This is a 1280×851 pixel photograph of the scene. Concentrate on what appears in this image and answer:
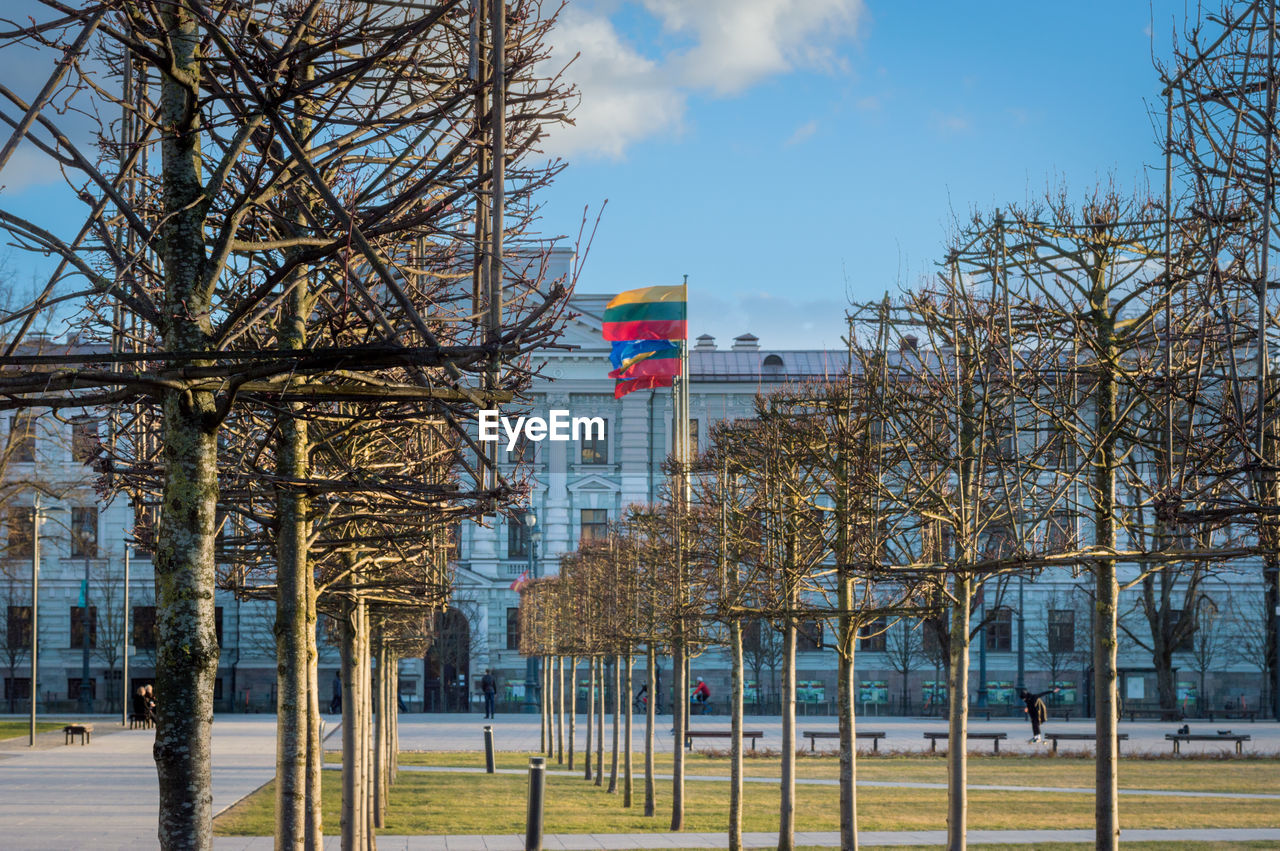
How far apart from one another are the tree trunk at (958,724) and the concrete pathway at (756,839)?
243 inches

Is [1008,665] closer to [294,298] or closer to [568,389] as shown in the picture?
[568,389]

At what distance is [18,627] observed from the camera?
66.1 metres

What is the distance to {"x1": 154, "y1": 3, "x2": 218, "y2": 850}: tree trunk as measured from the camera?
682 cm

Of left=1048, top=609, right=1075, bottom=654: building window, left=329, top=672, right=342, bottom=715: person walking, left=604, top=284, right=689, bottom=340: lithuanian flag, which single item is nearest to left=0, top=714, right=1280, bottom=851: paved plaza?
left=329, top=672, right=342, bottom=715: person walking

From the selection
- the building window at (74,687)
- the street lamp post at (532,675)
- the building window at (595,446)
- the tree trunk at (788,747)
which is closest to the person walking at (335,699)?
the street lamp post at (532,675)

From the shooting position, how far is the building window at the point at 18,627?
65688 millimetres

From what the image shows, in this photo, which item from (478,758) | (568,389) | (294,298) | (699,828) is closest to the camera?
(294,298)

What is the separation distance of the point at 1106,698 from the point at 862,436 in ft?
18.9

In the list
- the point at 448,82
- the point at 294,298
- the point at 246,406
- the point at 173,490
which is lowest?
the point at 173,490

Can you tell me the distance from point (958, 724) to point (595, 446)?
59100 mm

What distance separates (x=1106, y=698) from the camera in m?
14.0

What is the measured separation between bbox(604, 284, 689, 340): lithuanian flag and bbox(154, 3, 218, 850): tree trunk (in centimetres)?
2471

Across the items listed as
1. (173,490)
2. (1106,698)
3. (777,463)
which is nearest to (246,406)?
(173,490)

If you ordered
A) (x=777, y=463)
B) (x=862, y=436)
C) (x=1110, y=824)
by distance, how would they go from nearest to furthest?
(x=1110, y=824) < (x=862, y=436) < (x=777, y=463)
